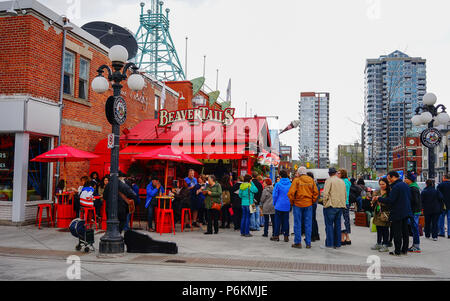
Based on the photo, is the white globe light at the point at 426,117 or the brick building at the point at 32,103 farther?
the brick building at the point at 32,103

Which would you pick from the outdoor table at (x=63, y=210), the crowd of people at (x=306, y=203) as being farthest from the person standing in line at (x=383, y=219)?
the outdoor table at (x=63, y=210)

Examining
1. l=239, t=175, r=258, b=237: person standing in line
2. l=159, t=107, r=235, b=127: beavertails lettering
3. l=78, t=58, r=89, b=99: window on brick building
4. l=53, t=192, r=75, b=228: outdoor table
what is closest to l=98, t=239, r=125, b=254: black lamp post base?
l=239, t=175, r=258, b=237: person standing in line

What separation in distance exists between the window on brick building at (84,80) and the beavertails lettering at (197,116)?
3548 mm

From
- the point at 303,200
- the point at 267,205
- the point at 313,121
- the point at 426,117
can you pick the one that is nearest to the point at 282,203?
the point at 303,200

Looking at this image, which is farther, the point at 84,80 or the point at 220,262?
the point at 84,80

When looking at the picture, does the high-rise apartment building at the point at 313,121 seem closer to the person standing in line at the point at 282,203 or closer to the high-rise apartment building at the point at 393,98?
the high-rise apartment building at the point at 393,98

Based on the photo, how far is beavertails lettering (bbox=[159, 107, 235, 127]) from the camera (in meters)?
17.4

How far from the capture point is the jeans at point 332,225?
31.1 feet

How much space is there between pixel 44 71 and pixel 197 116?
22.9 ft

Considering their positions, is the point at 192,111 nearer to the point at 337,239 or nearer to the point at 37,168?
the point at 37,168

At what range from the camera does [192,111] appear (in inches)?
701

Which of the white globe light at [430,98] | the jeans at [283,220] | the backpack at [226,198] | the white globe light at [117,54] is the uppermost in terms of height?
the white globe light at [117,54]

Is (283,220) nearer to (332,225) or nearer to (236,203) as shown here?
(332,225)

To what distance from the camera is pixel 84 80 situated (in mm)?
15578
